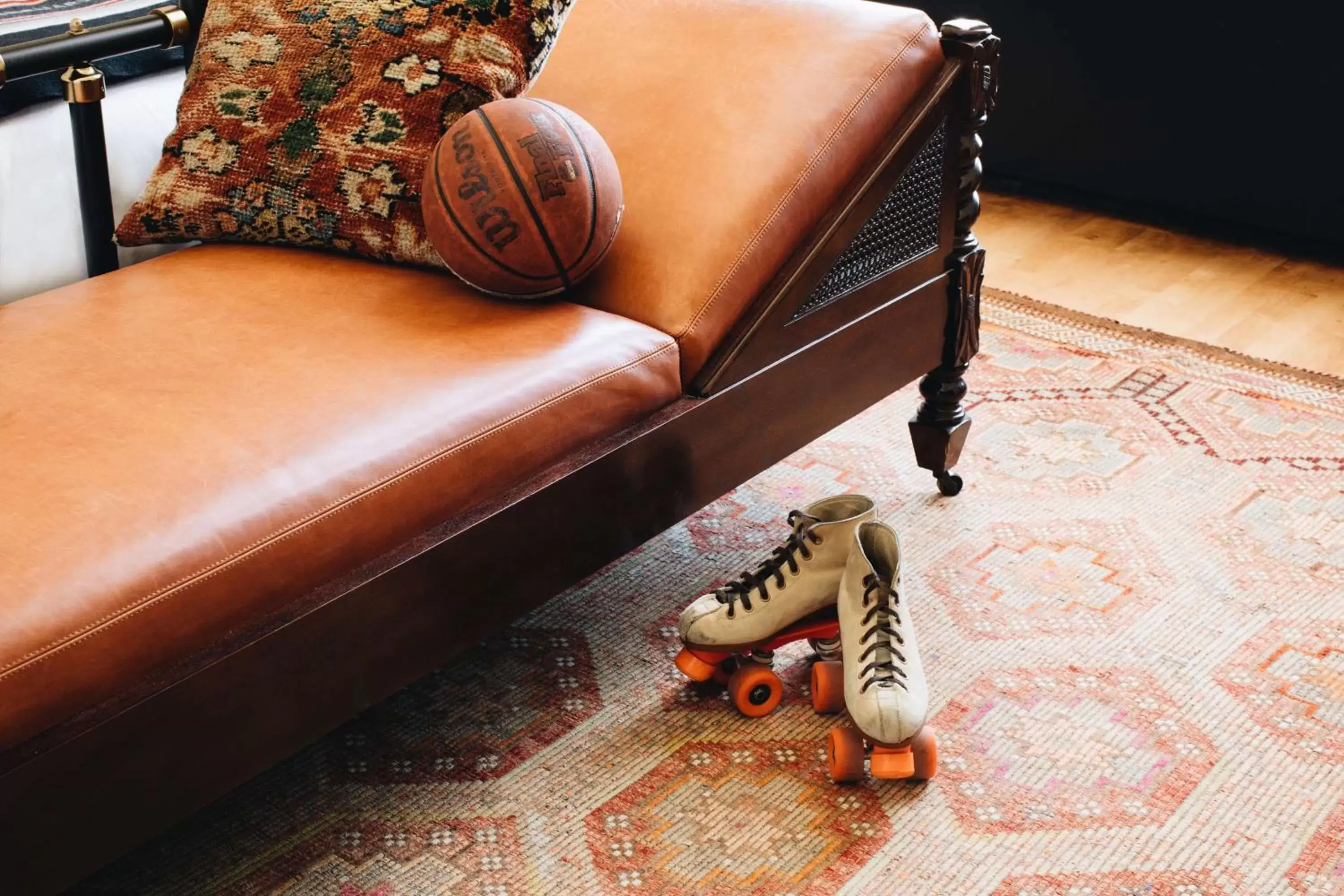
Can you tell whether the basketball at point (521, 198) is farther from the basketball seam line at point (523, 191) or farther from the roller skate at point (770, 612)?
the roller skate at point (770, 612)

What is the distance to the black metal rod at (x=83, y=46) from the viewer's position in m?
1.63

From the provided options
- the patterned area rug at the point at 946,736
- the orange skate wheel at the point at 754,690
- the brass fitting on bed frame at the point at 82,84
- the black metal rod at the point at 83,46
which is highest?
the black metal rod at the point at 83,46

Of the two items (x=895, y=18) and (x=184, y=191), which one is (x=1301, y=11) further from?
(x=184, y=191)

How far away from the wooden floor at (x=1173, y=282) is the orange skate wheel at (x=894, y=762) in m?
1.42

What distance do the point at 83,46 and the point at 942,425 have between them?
1278 millimetres

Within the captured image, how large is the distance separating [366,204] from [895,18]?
0.72 m

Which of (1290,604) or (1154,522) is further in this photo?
(1154,522)

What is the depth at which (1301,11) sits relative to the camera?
2.71 metres

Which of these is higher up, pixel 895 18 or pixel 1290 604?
pixel 895 18

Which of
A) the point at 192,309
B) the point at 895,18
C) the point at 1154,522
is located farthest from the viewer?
the point at 1154,522

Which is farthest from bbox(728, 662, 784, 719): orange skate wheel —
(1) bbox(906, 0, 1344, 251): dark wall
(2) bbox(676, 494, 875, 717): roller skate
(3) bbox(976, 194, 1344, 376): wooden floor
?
(1) bbox(906, 0, 1344, 251): dark wall

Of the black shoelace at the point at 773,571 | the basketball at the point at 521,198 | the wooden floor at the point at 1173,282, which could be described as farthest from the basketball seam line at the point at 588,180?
the wooden floor at the point at 1173,282

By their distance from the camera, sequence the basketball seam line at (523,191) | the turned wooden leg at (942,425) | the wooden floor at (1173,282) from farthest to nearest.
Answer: the wooden floor at (1173,282)
the turned wooden leg at (942,425)
the basketball seam line at (523,191)

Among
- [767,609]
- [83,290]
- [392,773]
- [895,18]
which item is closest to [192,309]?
[83,290]
